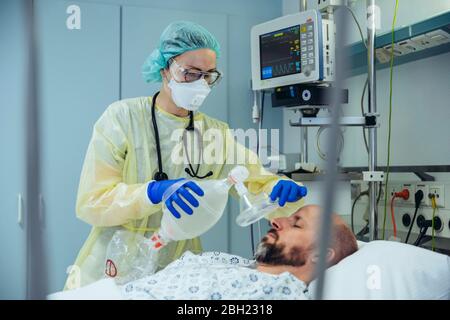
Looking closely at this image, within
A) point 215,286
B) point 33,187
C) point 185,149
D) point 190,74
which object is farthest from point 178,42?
point 33,187

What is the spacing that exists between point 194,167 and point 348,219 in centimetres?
74

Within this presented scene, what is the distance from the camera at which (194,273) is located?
3.67ft

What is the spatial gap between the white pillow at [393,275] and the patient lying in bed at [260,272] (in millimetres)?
61

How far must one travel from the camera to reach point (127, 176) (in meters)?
1.48

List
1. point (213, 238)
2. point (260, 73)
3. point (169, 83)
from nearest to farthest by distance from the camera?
1. point (169, 83)
2. point (260, 73)
3. point (213, 238)

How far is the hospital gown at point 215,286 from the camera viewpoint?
3.35 ft

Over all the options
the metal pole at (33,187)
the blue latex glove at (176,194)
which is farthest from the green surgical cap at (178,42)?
the metal pole at (33,187)

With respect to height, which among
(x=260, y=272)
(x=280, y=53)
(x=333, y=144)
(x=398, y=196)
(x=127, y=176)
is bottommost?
(x=260, y=272)

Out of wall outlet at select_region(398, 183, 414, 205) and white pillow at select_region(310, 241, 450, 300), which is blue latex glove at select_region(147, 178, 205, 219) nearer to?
white pillow at select_region(310, 241, 450, 300)

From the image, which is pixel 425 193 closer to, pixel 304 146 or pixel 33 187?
pixel 304 146

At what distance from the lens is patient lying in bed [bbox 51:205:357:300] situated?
1.04 m

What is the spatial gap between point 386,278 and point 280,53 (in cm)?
94
